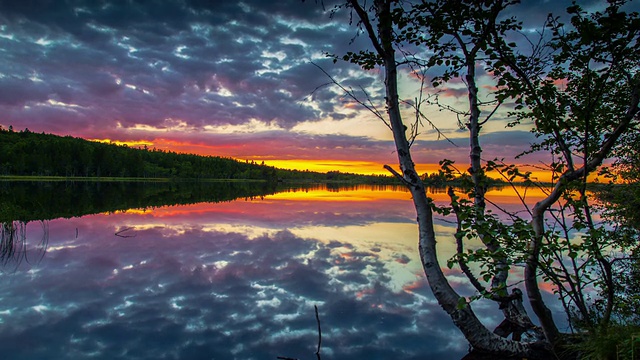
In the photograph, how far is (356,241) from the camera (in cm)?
1888

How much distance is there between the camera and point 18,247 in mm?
15477

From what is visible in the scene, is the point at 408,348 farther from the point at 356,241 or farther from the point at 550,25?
the point at 356,241

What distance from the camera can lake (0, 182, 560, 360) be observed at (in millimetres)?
7480

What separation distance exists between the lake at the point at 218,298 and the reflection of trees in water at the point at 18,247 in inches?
2.7

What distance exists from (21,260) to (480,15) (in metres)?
17.4

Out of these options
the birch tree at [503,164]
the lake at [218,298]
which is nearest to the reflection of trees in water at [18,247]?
the lake at [218,298]

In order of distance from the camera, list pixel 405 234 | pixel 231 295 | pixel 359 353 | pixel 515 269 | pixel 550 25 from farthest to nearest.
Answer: pixel 405 234, pixel 515 269, pixel 231 295, pixel 359 353, pixel 550 25

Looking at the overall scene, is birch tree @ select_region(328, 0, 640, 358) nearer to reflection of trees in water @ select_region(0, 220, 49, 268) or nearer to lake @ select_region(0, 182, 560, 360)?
lake @ select_region(0, 182, 560, 360)

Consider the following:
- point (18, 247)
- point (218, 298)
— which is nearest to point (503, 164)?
point (218, 298)

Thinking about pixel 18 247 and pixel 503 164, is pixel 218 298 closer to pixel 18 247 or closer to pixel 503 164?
pixel 503 164

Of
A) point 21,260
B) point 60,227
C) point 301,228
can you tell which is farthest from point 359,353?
point 60,227

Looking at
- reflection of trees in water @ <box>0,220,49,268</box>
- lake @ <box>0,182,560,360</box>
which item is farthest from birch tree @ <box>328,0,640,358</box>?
reflection of trees in water @ <box>0,220,49,268</box>

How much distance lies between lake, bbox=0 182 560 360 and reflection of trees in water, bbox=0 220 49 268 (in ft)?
0.22

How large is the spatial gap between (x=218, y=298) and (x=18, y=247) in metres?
11.9
